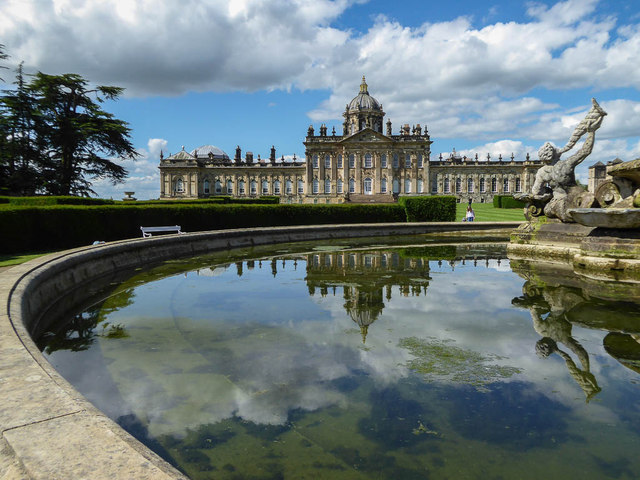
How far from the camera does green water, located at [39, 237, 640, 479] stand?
259 centimetres

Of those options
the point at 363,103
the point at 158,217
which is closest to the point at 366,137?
the point at 363,103

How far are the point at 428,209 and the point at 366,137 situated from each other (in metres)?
41.8

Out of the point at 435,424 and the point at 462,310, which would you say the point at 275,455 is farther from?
the point at 462,310

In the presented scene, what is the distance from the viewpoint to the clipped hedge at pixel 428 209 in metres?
24.1

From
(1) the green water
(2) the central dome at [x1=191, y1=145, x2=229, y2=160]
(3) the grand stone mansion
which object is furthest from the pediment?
(1) the green water

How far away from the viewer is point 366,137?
209 ft

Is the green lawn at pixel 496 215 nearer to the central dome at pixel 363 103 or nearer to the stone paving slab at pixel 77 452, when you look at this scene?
the stone paving slab at pixel 77 452

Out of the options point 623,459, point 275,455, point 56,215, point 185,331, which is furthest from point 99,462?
point 56,215

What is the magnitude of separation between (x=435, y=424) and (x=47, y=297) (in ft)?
19.7

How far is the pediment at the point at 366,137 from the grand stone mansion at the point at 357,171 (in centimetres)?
14

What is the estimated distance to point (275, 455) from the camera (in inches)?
103

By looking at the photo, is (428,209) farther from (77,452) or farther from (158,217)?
(77,452)

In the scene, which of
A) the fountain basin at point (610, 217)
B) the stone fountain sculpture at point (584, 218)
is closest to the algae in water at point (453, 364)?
the stone fountain sculpture at point (584, 218)

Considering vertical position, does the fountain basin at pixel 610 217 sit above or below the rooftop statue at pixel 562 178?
below
